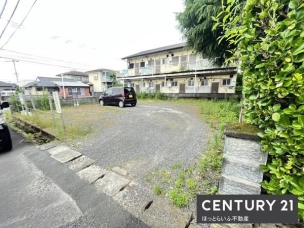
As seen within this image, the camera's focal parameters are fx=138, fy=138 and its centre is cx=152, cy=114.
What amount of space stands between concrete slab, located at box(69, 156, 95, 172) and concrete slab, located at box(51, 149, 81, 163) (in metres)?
0.19

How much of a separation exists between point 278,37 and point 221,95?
13.5 m

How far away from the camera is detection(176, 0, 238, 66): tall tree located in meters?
7.36

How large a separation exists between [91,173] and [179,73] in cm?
1505

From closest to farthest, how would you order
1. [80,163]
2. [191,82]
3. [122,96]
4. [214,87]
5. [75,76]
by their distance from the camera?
[80,163]
[122,96]
[214,87]
[191,82]
[75,76]

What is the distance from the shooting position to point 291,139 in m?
1.07

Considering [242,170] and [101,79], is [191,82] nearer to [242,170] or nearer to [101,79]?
[242,170]

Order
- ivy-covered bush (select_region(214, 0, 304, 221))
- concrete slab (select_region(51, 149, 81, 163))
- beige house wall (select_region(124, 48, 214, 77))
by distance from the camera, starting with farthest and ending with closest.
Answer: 1. beige house wall (select_region(124, 48, 214, 77))
2. concrete slab (select_region(51, 149, 81, 163))
3. ivy-covered bush (select_region(214, 0, 304, 221))

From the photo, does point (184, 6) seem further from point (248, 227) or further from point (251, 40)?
point (248, 227)

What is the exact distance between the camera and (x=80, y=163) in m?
3.06

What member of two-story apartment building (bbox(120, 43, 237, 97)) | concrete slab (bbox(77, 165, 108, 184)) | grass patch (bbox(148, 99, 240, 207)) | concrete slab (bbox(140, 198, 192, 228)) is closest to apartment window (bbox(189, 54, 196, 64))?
two-story apartment building (bbox(120, 43, 237, 97))

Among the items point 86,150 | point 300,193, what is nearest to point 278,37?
point 300,193

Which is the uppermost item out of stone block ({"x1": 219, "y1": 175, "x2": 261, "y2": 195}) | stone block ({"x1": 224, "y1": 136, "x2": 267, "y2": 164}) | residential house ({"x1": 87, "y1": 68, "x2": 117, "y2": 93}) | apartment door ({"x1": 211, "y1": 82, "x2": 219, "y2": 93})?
residential house ({"x1": 87, "y1": 68, "x2": 117, "y2": 93})

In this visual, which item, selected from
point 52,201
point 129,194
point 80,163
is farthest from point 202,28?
point 52,201

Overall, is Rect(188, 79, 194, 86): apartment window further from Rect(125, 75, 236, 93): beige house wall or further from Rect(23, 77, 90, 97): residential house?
Rect(23, 77, 90, 97): residential house
